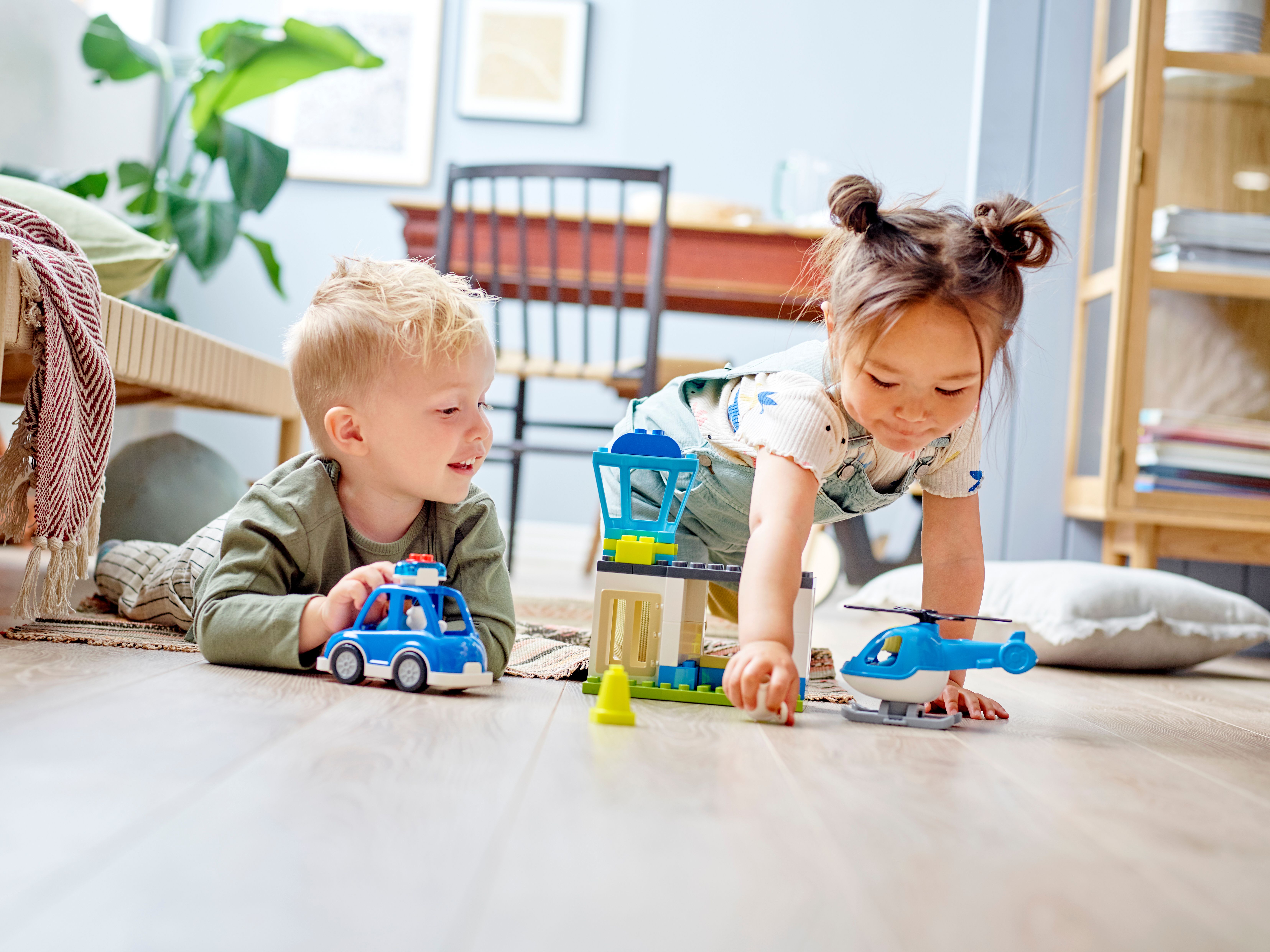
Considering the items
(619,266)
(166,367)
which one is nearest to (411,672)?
(166,367)

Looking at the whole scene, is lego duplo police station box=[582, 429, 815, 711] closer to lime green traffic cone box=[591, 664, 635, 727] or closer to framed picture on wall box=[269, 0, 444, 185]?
lime green traffic cone box=[591, 664, 635, 727]

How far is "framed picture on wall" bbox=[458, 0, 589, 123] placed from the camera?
3711mm

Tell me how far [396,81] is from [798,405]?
3103 millimetres

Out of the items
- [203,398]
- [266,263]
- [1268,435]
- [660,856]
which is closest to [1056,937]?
[660,856]

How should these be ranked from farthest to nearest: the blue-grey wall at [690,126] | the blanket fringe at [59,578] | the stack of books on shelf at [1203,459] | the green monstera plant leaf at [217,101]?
the blue-grey wall at [690,126] < the green monstera plant leaf at [217,101] < the stack of books on shelf at [1203,459] < the blanket fringe at [59,578]

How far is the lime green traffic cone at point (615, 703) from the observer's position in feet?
2.77

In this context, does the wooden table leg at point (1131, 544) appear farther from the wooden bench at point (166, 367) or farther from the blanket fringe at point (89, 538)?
the blanket fringe at point (89, 538)

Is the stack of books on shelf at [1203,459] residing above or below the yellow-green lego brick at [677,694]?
above

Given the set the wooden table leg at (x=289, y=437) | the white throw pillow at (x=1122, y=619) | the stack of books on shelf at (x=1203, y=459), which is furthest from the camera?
the stack of books on shelf at (x=1203, y=459)

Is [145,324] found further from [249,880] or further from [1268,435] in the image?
[1268,435]

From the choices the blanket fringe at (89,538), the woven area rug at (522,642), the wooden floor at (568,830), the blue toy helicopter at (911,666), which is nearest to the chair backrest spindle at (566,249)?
the woven area rug at (522,642)

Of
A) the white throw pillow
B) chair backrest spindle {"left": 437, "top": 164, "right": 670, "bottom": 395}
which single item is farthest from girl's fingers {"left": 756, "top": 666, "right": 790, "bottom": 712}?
chair backrest spindle {"left": 437, "top": 164, "right": 670, "bottom": 395}

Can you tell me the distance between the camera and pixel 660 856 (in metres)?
0.51

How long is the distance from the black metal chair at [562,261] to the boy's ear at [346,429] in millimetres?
1031
